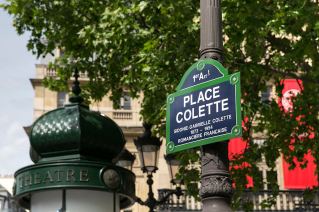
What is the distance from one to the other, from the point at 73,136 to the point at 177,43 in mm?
7343

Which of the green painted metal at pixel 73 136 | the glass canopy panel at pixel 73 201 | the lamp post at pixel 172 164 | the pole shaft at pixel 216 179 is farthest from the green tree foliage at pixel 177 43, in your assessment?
the pole shaft at pixel 216 179

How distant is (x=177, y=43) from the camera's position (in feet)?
36.2

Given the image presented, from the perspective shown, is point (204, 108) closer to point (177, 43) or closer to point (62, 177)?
point (62, 177)

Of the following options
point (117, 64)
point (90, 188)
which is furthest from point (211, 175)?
point (117, 64)

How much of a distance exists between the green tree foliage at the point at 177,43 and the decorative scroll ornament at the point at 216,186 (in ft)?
18.1

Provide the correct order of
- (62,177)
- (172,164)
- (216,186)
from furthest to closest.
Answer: (172,164) < (62,177) < (216,186)

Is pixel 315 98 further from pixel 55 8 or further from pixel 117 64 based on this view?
pixel 55 8

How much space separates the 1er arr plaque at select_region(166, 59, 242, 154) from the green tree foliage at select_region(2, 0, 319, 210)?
5.19 metres

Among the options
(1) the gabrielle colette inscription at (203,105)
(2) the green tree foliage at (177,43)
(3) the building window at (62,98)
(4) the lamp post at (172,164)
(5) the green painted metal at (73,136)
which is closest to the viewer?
(1) the gabrielle colette inscription at (203,105)

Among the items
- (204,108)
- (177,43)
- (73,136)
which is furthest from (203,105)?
(177,43)

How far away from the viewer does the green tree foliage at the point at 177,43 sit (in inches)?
404

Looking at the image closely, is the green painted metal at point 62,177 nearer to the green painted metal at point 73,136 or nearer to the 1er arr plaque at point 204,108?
the green painted metal at point 73,136

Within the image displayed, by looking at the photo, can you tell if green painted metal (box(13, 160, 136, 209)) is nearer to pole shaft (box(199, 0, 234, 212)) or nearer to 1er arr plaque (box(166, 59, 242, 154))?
1er arr plaque (box(166, 59, 242, 154))

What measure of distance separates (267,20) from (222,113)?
8034 millimetres
